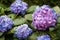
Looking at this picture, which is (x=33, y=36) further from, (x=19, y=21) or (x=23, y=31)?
(x=19, y=21)

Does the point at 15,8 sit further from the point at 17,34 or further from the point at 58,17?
the point at 58,17

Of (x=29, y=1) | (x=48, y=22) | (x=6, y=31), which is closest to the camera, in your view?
(x=48, y=22)

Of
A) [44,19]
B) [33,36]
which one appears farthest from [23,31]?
[44,19]

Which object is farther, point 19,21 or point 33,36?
point 19,21

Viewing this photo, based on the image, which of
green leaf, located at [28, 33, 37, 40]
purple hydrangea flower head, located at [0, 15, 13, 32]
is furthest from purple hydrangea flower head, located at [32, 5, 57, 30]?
purple hydrangea flower head, located at [0, 15, 13, 32]

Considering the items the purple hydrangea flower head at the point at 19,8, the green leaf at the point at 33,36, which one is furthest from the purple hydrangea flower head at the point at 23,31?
the purple hydrangea flower head at the point at 19,8

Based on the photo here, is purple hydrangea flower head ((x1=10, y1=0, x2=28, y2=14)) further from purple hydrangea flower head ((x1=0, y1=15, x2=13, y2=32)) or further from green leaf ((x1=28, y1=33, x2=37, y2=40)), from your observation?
green leaf ((x1=28, y1=33, x2=37, y2=40))

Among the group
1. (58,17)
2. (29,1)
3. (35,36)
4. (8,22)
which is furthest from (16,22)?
(29,1)
